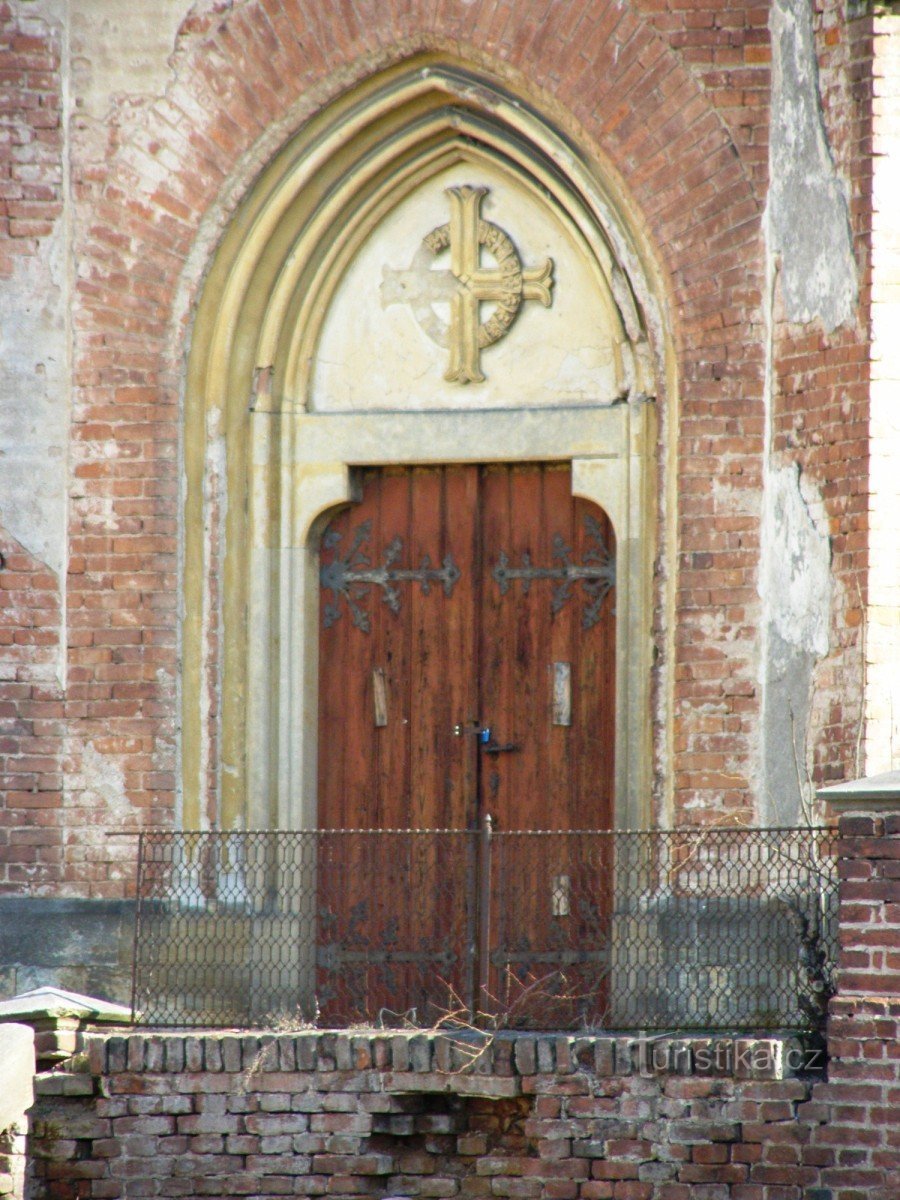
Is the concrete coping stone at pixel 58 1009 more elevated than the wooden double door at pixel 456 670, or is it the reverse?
the wooden double door at pixel 456 670

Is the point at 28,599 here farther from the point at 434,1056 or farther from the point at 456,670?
the point at 434,1056

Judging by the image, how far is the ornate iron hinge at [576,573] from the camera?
10.9m

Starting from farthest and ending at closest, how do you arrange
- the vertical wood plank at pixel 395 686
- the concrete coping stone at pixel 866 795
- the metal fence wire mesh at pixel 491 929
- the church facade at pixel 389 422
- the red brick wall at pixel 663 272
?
the vertical wood plank at pixel 395 686 < the church facade at pixel 389 422 < the red brick wall at pixel 663 272 < the metal fence wire mesh at pixel 491 929 < the concrete coping stone at pixel 866 795

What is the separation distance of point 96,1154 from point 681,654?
335 cm

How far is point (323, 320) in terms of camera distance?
11.2m

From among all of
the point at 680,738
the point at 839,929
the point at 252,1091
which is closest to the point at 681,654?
the point at 680,738

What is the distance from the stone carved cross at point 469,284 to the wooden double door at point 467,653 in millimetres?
627

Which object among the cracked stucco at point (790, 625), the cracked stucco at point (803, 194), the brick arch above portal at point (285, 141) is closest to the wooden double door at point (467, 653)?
the brick arch above portal at point (285, 141)

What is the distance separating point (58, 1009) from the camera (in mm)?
9203

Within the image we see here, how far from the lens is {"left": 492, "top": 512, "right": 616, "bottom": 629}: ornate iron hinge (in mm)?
10875

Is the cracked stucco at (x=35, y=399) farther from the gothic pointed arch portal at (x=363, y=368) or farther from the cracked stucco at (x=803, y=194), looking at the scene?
the cracked stucco at (x=803, y=194)

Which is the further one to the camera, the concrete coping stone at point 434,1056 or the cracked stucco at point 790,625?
the cracked stucco at point 790,625

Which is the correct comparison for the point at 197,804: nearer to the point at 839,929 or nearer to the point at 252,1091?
the point at 252,1091

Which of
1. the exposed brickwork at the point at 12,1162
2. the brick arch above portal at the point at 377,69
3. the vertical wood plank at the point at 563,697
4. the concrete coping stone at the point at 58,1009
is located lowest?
the exposed brickwork at the point at 12,1162
